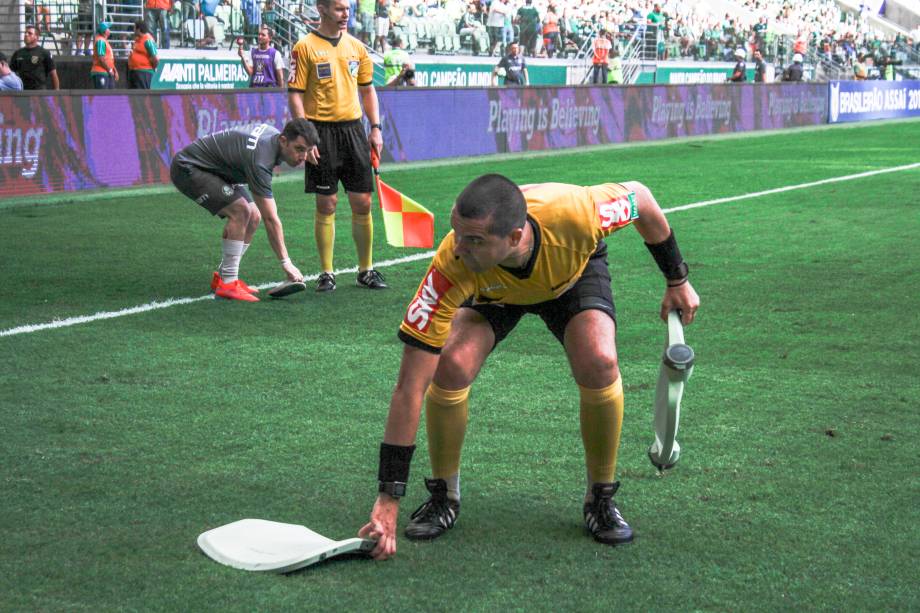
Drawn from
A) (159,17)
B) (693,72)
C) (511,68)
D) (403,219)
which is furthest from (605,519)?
(693,72)

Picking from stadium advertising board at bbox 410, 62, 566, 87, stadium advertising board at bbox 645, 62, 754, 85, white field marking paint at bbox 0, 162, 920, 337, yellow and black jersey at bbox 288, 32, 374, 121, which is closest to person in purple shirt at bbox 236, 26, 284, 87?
stadium advertising board at bbox 410, 62, 566, 87

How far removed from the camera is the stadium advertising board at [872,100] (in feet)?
118

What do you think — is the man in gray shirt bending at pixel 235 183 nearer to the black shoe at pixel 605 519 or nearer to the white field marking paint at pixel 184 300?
the white field marking paint at pixel 184 300

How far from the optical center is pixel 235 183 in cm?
920

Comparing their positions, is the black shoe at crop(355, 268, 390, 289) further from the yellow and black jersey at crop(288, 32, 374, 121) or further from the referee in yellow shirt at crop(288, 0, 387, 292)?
the yellow and black jersey at crop(288, 32, 374, 121)

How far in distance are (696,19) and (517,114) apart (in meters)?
24.0

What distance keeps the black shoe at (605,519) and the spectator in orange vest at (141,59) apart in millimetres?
Result: 18593

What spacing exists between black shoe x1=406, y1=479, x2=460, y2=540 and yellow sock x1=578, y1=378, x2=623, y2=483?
19.9 inches

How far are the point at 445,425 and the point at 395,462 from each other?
34 cm

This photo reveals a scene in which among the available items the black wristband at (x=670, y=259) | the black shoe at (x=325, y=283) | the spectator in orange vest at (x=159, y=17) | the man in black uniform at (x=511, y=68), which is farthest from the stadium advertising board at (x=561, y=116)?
the black wristband at (x=670, y=259)

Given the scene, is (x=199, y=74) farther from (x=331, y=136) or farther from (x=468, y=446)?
(x=468, y=446)

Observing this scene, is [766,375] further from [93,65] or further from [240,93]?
[93,65]

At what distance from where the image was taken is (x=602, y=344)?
4297 millimetres

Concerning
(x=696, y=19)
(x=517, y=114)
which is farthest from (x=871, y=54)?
(x=517, y=114)
